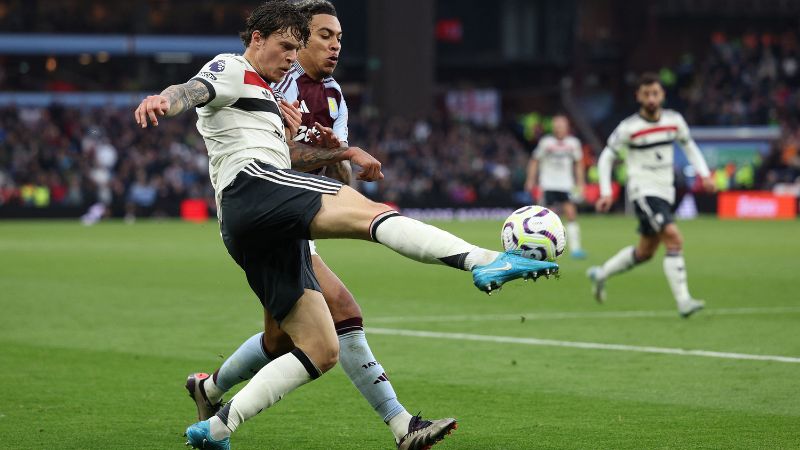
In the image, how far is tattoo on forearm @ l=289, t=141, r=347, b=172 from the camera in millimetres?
6457

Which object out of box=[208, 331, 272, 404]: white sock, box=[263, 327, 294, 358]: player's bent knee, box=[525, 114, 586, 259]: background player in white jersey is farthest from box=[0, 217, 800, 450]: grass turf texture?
box=[525, 114, 586, 259]: background player in white jersey

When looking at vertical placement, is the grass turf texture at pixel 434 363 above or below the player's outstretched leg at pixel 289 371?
below

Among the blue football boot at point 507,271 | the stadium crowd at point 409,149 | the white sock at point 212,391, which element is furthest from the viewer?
the stadium crowd at point 409,149

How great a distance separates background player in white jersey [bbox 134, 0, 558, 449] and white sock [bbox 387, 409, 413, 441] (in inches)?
21.2

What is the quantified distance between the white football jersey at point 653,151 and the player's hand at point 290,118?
7.83 meters

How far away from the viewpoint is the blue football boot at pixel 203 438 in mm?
5827

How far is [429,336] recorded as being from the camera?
11.2m

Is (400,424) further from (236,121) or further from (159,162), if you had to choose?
(159,162)

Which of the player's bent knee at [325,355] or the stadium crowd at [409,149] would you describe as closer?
the player's bent knee at [325,355]

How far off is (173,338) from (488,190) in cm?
3102

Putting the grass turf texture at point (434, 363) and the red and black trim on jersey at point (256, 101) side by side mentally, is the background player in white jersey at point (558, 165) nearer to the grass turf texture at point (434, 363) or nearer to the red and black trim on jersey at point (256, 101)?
the grass turf texture at point (434, 363)

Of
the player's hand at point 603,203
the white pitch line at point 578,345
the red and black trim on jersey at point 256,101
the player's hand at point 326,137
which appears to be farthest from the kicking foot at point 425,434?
the player's hand at point 603,203

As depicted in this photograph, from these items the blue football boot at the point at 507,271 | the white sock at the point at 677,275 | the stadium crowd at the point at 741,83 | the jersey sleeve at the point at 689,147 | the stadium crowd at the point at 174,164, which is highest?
the blue football boot at the point at 507,271

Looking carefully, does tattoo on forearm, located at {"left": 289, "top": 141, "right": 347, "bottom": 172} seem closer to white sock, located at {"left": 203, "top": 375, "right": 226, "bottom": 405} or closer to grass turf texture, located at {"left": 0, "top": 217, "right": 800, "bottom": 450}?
white sock, located at {"left": 203, "top": 375, "right": 226, "bottom": 405}
